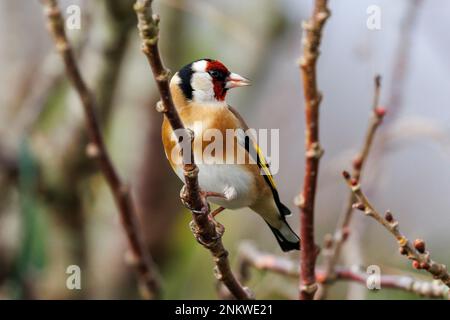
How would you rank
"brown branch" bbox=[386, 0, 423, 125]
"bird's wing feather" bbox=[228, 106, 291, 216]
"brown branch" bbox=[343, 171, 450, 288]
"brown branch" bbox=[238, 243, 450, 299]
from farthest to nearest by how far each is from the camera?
"brown branch" bbox=[386, 0, 423, 125] → "bird's wing feather" bbox=[228, 106, 291, 216] → "brown branch" bbox=[238, 243, 450, 299] → "brown branch" bbox=[343, 171, 450, 288]

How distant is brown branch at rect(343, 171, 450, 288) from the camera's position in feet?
3.09

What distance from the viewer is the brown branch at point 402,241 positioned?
941mm

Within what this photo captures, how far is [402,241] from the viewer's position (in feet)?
3.09

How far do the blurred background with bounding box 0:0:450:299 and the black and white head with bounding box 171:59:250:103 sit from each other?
599 mm

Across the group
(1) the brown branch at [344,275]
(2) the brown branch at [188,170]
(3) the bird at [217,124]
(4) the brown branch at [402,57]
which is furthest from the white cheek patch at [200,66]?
(4) the brown branch at [402,57]

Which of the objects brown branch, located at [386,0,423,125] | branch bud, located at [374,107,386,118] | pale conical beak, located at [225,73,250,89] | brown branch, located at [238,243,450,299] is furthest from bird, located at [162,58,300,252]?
brown branch, located at [386,0,423,125]

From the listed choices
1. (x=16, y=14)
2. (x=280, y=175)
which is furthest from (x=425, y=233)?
(x=16, y=14)

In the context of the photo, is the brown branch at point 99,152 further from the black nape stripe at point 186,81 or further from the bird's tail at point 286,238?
the bird's tail at point 286,238

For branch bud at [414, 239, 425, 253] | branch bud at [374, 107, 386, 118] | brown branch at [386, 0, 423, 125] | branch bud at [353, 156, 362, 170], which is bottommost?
branch bud at [414, 239, 425, 253]

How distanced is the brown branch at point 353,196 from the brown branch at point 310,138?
0.47 feet

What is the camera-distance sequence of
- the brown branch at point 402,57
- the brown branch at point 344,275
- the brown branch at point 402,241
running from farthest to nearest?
the brown branch at point 402,57, the brown branch at point 344,275, the brown branch at point 402,241

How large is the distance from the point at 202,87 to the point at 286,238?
37 cm

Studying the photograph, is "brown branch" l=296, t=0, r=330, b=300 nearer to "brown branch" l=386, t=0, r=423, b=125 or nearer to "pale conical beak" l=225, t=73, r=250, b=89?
"pale conical beak" l=225, t=73, r=250, b=89

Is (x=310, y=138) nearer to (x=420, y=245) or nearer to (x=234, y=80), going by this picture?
(x=420, y=245)
